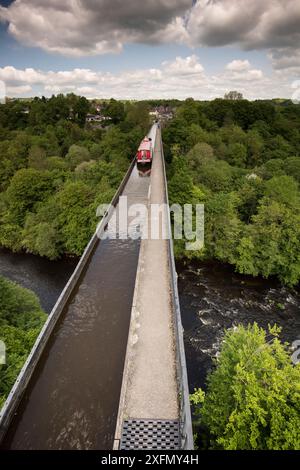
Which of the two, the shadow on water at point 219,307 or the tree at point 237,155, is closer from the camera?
the shadow on water at point 219,307

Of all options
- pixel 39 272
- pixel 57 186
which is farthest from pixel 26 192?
pixel 39 272

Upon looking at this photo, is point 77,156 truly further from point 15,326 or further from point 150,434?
point 150,434

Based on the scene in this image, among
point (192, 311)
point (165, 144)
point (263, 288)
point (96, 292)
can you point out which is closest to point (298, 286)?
point (263, 288)

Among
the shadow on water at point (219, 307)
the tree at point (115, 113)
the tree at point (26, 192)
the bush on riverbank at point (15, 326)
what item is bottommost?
the shadow on water at point (219, 307)

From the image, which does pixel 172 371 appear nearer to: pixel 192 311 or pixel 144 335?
pixel 144 335

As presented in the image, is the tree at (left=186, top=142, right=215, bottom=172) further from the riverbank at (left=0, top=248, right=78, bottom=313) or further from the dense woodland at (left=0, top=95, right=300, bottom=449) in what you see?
the riverbank at (left=0, top=248, right=78, bottom=313)

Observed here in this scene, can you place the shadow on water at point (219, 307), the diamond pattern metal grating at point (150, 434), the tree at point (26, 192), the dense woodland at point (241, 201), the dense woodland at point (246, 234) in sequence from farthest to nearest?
the tree at point (26, 192) < the dense woodland at point (241, 201) < the shadow on water at point (219, 307) < the dense woodland at point (246, 234) < the diamond pattern metal grating at point (150, 434)

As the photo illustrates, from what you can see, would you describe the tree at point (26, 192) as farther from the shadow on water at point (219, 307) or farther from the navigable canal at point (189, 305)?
the shadow on water at point (219, 307)

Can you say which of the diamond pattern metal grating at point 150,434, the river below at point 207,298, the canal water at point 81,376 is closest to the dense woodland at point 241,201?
the river below at point 207,298
